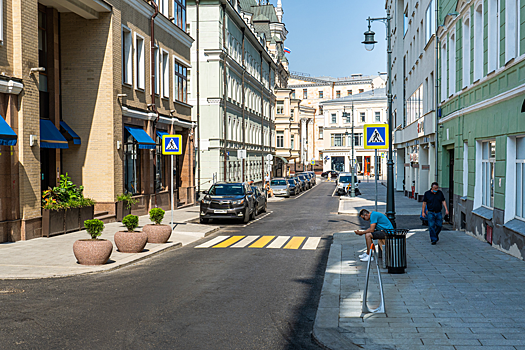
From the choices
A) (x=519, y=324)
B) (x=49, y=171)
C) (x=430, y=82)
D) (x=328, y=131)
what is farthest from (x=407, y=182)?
(x=328, y=131)

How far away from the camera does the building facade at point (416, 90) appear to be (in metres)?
25.9

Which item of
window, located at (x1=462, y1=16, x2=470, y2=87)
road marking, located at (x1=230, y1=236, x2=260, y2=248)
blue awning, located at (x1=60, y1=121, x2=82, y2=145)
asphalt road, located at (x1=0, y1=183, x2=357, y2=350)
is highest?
window, located at (x1=462, y1=16, x2=470, y2=87)

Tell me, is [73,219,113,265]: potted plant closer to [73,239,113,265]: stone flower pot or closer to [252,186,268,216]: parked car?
[73,239,113,265]: stone flower pot

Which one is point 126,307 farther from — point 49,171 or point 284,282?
point 49,171

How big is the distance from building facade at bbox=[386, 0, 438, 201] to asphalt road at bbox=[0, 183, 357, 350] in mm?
15166

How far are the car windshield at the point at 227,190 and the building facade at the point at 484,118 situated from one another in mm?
8311

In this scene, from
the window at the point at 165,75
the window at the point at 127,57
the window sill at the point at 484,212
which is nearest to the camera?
the window sill at the point at 484,212

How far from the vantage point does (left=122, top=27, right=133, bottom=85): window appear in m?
22.2

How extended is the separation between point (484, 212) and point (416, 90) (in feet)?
59.5

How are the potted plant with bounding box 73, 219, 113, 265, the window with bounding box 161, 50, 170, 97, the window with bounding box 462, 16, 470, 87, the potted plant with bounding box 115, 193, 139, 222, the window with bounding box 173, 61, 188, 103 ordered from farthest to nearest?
the window with bounding box 173, 61, 188, 103, the window with bounding box 161, 50, 170, 97, the potted plant with bounding box 115, 193, 139, 222, the window with bounding box 462, 16, 470, 87, the potted plant with bounding box 73, 219, 113, 265

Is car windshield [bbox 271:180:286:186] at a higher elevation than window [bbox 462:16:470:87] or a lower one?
lower

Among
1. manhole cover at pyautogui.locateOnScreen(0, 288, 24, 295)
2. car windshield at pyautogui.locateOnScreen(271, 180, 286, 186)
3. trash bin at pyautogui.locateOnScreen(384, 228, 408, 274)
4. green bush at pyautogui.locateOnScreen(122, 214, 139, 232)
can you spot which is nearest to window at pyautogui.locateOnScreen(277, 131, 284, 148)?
car windshield at pyautogui.locateOnScreen(271, 180, 286, 186)

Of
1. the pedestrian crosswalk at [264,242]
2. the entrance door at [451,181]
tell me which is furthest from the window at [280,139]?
the pedestrian crosswalk at [264,242]

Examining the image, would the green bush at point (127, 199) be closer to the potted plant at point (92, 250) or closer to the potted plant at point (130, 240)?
the potted plant at point (130, 240)
